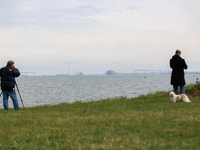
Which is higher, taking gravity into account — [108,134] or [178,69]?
[178,69]

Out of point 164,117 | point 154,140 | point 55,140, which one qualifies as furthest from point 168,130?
point 55,140

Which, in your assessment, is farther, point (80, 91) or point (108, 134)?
point (80, 91)

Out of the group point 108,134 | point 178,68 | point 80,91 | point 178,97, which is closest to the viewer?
point 108,134

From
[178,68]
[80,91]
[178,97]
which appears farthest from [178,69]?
[80,91]

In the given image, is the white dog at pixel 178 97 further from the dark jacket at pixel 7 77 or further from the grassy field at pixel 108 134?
the dark jacket at pixel 7 77

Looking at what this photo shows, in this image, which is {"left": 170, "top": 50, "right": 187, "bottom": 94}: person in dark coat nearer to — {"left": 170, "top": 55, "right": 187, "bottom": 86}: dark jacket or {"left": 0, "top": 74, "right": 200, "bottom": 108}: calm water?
{"left": 170, "top": 55, "right": 187, "bottom": 86}: dark jacket

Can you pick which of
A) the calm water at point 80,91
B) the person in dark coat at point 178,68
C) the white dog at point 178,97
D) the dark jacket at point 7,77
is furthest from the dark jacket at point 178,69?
the calm water at point 80,91

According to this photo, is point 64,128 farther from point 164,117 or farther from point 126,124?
point 164,117

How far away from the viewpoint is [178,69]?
12.3m

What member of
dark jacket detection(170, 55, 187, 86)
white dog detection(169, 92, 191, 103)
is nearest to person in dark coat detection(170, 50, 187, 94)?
dark jacket detection(170, 55, 187, 86)

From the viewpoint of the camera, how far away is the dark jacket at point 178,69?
12.0 meters

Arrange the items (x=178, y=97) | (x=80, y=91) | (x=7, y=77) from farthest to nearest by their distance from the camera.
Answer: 1. (x=80, y=91)
2. (x=178, y=97)
3. (x=7, y=77)

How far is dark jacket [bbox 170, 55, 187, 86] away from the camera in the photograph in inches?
472

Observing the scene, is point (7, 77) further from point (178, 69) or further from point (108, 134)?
point (178, 69)
